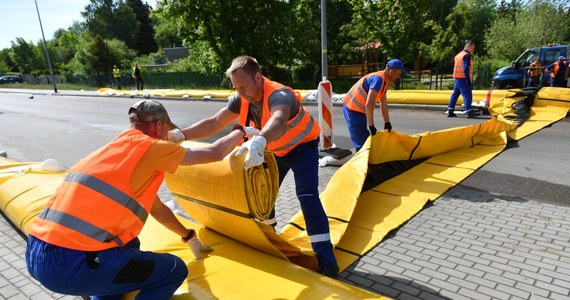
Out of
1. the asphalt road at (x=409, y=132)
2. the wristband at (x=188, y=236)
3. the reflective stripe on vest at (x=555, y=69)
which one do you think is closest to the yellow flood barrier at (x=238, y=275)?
the wristband at (x=188, y=236)

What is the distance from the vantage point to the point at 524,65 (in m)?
15.6

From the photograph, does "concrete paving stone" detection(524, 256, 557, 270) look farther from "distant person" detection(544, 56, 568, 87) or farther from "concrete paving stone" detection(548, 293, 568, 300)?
"distant person" detection(544, 56, 568, 87)

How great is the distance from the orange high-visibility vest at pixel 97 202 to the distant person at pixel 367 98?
3560 millimetres

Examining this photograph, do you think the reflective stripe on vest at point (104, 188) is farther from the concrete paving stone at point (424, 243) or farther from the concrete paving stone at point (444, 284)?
the concrete paving stone at point (424, 243)

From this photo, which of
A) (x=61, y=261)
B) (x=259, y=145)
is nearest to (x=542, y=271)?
(x=259, y=145)

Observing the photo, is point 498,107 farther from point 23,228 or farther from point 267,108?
point 23,228

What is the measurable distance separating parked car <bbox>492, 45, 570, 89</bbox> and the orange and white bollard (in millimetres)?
11111

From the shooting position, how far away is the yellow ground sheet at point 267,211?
260 cm

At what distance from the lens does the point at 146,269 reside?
86.3 inches

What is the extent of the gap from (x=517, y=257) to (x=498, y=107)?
25.3ft

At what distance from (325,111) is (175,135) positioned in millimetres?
4458

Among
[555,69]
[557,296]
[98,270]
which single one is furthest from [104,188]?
[555,69]

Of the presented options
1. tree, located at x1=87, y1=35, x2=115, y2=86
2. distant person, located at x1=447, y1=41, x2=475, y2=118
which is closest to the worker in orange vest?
distant person, located at x1=447, y1=41, x2=475, y2=118

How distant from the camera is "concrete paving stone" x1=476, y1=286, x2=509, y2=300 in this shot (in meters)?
2.84
